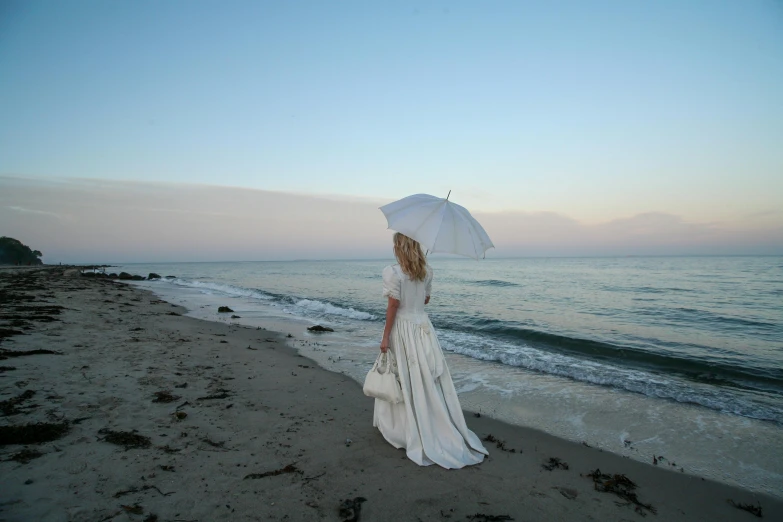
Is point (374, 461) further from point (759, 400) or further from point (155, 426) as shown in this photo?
point (759, 400)

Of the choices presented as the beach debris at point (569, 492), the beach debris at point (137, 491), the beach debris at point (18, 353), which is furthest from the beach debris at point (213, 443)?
the beach debris at point (18, 353)

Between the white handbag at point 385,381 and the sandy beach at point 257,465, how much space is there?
2.33ft

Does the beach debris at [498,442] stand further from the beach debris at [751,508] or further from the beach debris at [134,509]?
the beach debris at [134,509]

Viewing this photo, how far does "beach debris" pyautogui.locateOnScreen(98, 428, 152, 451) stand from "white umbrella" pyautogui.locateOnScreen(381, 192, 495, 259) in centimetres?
364

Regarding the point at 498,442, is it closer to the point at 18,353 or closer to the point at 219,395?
the point at 219,395

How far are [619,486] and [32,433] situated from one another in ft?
20.9

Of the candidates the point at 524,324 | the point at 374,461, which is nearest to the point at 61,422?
the point at 374,461

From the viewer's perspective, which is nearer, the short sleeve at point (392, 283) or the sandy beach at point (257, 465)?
the sandy beach at point (257, 465)

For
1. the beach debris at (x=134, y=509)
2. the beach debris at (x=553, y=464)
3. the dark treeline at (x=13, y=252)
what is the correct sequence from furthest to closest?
1. the dark treeline at (x=13, y=252)
2. the beach debris at (x=553, y=464)
3. the beach debris at (x=134, y=509)

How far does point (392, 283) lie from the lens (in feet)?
13.4

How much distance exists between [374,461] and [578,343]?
10199mm

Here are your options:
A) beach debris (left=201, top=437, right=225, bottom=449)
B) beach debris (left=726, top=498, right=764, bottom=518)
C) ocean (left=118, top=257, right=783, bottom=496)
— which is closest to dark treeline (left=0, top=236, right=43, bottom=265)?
ocean (left=118, top=257, right=783, bottom=496)

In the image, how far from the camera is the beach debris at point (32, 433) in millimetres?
3713

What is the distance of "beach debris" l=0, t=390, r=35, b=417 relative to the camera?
4309 mm
